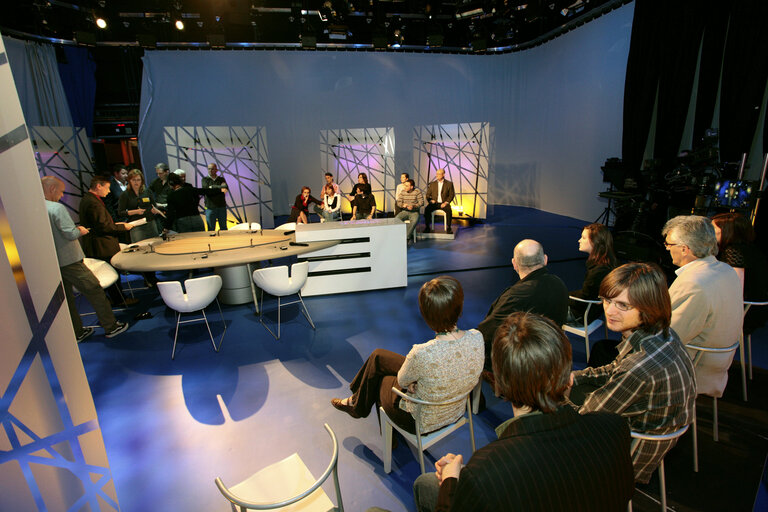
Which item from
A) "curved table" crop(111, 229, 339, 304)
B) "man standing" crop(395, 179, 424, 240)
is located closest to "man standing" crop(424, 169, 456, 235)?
"man standing" crop(395, 179, 424, 240)

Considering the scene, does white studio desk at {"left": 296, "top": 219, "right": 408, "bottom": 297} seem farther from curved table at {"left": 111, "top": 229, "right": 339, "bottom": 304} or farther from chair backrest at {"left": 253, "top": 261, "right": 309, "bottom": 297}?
chair backrest at {"left": 253, "top": 261, "right": 309, "bottom": 297}

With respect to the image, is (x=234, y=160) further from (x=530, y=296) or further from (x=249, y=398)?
(x=530, y=296)

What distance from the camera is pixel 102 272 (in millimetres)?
4148

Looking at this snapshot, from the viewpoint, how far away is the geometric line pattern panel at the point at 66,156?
756cm

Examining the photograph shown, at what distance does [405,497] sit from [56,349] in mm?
1746

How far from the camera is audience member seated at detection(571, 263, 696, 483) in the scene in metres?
1.52

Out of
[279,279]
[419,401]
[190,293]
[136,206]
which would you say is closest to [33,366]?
[419,401]

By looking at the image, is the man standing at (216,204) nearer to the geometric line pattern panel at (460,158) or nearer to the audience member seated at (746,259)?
the geometric line pattern panel at (460,158)

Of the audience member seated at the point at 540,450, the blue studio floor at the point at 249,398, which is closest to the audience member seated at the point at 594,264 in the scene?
the blue studio floor at the point at 249,398

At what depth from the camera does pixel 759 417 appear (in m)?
2.63

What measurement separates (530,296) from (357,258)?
2797 millimetres

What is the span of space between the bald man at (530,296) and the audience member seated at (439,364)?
23.0 inches

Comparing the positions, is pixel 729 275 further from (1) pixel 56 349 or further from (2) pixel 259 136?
(2) pixel 259 136

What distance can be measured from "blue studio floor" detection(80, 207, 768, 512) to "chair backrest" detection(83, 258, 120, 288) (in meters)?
→ 0.54
